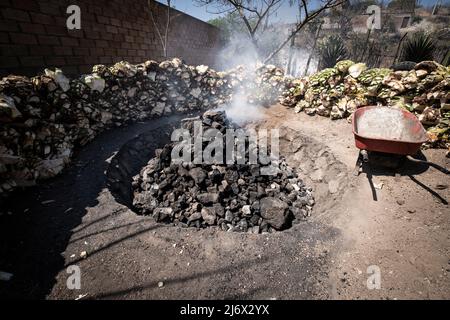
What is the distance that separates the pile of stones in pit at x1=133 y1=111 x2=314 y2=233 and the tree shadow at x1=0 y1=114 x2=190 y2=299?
0.74 meters

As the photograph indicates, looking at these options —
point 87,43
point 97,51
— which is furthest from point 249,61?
point 87,43

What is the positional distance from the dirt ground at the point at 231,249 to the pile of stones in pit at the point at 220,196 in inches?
18.0

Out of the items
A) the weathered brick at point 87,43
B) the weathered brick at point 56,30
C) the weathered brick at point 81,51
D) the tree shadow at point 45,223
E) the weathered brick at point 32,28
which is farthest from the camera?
the weathered brick at point 87,43

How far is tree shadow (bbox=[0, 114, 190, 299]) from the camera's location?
2.04 meters

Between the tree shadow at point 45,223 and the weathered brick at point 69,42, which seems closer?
the tree shadow at point 45,223

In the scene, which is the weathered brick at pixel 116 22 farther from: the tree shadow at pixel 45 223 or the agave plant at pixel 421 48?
the agave plant at pixel 421 48

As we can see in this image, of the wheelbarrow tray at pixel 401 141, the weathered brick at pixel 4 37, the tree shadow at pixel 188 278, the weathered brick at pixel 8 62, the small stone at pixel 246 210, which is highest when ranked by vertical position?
the weathered brick at pixel 4 37

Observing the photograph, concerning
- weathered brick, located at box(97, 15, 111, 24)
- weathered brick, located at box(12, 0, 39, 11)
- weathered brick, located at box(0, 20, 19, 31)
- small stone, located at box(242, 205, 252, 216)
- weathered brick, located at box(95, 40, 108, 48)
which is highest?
weathered brick, located at box(97, 15, 111, 24)

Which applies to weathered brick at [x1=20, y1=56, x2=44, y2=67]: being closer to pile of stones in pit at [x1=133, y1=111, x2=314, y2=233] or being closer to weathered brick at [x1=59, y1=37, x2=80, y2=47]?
weathered brick at [x1=59, y1=37, x2=80, y2=47]

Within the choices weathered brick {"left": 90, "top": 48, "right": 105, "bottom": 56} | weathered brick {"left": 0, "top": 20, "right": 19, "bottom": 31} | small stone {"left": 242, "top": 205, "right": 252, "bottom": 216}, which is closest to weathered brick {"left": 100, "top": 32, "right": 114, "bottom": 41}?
weathered brick {"left": 90, "top": 48, "right": 105, "bottom": 56}

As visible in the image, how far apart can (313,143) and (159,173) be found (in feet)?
11.4

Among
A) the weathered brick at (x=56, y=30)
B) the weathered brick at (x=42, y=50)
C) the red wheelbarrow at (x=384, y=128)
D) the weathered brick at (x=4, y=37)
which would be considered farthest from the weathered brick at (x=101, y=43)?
the red wheelbarrow at (x=384, y=128)

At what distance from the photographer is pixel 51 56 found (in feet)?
15.4

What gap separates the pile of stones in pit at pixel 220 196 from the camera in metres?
3.08
